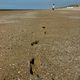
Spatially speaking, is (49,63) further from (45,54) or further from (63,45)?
(63,45)

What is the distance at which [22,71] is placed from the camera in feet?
39.1

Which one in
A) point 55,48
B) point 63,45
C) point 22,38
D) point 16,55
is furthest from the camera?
point 22,38

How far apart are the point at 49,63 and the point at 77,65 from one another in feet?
3.68

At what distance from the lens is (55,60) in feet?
45.4

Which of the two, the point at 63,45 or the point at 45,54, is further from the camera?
the point at 63,45

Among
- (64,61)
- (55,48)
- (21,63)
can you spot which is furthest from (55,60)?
(55,48)

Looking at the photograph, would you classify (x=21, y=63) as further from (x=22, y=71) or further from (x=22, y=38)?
(x=22, y=38)

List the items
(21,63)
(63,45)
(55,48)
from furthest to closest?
(63,45) < (55,48) < (21,63)

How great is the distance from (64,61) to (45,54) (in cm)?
141

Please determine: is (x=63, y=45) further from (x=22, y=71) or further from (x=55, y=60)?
(x=22, y=71)

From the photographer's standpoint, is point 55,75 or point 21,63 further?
point 21,63

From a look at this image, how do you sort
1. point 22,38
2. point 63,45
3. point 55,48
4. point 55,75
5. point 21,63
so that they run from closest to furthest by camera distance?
point 55,75
point 21,63
point 55,48
point 63,45
point 22,38

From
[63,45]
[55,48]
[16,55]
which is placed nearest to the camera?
[16,55]

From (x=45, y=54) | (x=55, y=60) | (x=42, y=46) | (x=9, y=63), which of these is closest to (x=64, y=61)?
(x=55, y=60)
